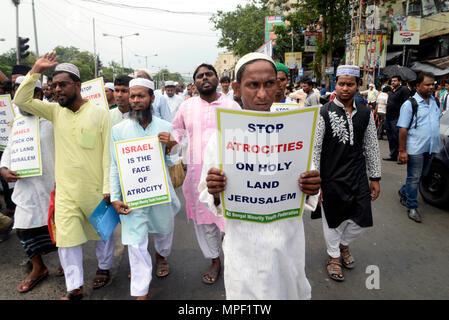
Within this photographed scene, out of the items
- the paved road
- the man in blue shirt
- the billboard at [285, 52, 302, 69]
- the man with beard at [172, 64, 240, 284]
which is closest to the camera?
the paved road

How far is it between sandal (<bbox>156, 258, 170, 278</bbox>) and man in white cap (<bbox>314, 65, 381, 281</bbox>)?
1.71m

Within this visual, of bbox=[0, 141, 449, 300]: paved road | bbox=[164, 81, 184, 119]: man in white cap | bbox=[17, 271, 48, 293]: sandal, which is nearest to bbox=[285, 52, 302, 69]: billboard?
bbox=[164, 81, 184, 119]: man in white cap

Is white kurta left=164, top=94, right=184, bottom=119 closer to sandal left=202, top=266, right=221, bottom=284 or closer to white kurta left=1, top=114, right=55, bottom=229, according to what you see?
white kurta left=1, top=114, right=55, bottom=229

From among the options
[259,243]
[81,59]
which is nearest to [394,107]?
[259,243]

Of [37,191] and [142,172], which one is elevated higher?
[142,172]

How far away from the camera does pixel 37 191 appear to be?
3.11 metres

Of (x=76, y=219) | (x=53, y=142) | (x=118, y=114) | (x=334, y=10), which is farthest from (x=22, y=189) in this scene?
(x=334, y=10)

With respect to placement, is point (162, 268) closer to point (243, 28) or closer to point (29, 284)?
point (29, 284)

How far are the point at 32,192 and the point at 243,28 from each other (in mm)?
34538

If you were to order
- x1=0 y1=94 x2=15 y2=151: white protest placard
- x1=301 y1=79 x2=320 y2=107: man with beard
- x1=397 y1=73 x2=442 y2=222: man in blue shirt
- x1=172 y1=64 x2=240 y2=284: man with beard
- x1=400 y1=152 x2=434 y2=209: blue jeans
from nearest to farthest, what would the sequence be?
x1=172 y1=64 x2=240 y2=284: man with beard → x1=0 y1=94 x2=15 y2=151: white protest placard → x1=397 y1=73 x2=442 y2=222: man in blue shirt → x1=400 y1=152 x2=434 y2=209: blue jeans → x1=301 y1=79 x2=320 y2=107: man with beard

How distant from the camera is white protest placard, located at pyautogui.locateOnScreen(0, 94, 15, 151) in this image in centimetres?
409

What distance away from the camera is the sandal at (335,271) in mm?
3082

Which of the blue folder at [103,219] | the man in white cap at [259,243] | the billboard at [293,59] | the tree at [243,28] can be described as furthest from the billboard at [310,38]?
the man in white cap at [259,243]

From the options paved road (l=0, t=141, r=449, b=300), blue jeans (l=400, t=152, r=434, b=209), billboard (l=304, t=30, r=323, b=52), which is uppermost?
billboard (l=304, t=30, r=323, b=52)
